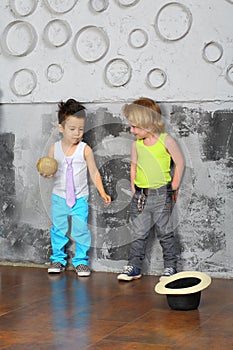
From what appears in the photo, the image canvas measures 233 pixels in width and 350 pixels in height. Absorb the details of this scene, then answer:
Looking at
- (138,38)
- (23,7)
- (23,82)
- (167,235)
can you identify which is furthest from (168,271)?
(23,7)

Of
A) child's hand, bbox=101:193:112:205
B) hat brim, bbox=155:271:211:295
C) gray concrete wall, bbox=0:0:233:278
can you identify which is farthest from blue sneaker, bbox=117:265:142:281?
hat brim, bbox=155:271:211:295

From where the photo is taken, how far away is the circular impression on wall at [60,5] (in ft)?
18.1

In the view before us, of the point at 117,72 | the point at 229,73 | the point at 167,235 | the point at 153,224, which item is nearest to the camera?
the point at 229,73

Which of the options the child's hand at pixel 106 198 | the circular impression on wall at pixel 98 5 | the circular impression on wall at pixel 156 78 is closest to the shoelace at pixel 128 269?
the child's hand at pixel 106 198

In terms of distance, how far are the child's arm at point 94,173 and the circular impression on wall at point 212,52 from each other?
1088mm

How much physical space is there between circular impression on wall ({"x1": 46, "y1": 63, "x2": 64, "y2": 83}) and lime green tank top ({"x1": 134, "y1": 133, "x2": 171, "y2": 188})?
890 millimetres

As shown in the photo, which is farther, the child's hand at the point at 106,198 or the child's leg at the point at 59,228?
the child's leg at the point at 59,228

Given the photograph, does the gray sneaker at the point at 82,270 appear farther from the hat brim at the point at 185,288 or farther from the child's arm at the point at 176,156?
the hat brim at the point at 185,288

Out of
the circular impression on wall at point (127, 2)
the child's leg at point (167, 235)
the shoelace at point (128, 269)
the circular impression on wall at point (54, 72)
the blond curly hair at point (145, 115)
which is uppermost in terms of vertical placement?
the circular impression on wall at point (127, 2)

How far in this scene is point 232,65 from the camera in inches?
200

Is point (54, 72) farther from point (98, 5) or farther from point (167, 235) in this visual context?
point (167, 235)

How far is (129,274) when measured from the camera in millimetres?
5207

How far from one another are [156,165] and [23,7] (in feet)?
5.33

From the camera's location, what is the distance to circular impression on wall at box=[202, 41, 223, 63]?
5.11 metres
